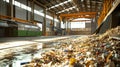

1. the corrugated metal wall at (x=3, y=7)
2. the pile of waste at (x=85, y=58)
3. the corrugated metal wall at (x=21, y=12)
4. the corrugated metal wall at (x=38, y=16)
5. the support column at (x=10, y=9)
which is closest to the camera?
the pile of waste at (x=85, y=58)

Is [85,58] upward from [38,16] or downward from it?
downward

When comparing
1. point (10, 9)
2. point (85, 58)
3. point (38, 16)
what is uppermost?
point (38, 16)

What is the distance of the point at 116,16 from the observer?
5.88 meters

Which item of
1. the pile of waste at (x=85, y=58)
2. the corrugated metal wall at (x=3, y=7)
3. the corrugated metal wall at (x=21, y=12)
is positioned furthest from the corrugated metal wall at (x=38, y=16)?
the pile of waste at (x=85, y=58)

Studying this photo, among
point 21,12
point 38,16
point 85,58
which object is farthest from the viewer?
point 38,16

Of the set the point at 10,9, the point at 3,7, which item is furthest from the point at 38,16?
the point at 3,7

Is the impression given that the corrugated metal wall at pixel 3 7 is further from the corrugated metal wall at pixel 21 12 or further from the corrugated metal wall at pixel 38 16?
the corrugated metal wall at pixel 38 16

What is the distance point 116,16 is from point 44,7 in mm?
17237

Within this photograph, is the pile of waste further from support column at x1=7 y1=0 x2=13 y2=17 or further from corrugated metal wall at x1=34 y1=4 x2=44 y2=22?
corrugated metal wall at x1=34 y1=4 x2=44 y2=22

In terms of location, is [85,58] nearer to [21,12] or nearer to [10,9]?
[10,9]

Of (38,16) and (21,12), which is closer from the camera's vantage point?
(21,12)

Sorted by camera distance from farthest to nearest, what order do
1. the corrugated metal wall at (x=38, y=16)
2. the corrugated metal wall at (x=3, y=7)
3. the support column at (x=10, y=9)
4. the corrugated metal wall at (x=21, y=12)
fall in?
the corrugated metal wall at (x=38, y=16)
the corrugated metal wall at (x=21, y=12)
the support column at (x=10, y=9)
the corrugated metal wall at (x=3, y=7)

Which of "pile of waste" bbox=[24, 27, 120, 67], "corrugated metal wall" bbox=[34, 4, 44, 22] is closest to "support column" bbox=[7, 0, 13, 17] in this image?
"corrugated metal wall" bbox=[34, 4, 44, 22]

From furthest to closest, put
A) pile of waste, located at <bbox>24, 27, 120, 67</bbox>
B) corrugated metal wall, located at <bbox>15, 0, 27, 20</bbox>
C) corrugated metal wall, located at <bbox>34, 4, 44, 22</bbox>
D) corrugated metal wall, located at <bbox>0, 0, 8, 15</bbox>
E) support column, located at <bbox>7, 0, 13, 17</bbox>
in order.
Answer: corrugated metal wall, located at <bbox>34, 4, 44, 22</bbox> → corrugated metal wall, located at <bbox>15, 0, 27, 20</bbox> → support column, located at <bbox>7, 0, 13, 17</bbox> → corrugated metal wall, located at <bbox>0, 0, 8, 15</bbox> → pile of waste, located at <bbox>24, 27, 120, 67</bbox>
